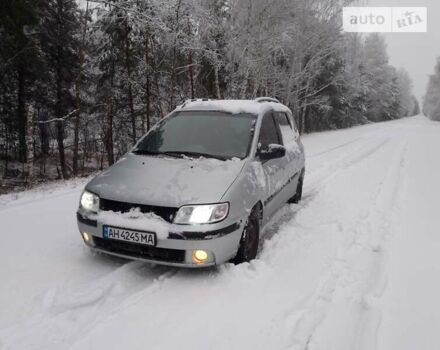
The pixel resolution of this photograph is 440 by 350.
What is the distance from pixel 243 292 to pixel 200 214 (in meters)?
0.86

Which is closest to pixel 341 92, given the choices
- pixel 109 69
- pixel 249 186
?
pixel 109 69

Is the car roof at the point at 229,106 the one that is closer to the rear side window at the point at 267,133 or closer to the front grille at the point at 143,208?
the rear side window at the point at 267,133

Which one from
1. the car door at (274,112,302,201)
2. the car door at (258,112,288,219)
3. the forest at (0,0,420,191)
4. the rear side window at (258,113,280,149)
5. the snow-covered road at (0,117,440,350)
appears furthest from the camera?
the forest at (0,0,420,191)

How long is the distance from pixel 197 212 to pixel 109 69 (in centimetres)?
1753

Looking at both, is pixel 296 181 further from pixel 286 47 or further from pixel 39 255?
pixel 286 47

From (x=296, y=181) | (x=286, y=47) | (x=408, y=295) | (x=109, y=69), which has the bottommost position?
(x=408, y=295)

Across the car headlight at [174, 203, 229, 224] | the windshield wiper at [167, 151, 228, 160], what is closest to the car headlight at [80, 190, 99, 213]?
the car headlight at [174, 203, 229, 224]

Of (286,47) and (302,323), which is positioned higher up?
(286,47)

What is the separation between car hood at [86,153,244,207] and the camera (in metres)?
3.88

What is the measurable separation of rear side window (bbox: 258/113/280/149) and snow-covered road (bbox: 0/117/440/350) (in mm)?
1276

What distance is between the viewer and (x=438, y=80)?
7250cm

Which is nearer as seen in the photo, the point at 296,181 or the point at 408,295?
the point at 408,295

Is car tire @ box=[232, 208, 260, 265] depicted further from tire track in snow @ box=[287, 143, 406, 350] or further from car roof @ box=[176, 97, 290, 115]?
car roof @ box=[176, 97, 290, 115]

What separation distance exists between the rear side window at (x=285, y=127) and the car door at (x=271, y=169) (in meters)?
0.29
